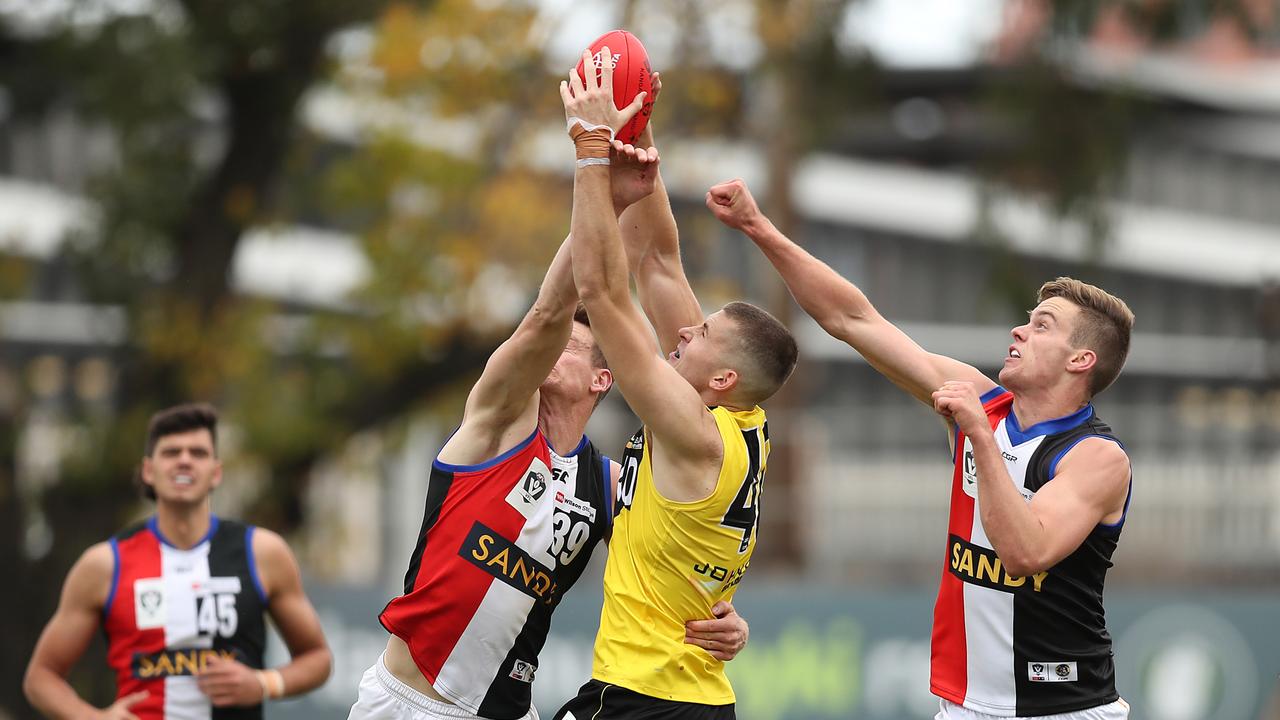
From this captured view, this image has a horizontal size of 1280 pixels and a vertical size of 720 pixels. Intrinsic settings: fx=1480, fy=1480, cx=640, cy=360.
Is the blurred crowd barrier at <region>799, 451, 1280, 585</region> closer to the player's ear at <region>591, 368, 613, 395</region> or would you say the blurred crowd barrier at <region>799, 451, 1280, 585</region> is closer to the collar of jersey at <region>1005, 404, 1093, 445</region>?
the collar of jersey at <region>1005, 404, 1093, 445</region>

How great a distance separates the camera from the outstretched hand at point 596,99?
4.85 meters

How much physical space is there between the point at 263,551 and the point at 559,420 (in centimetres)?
218

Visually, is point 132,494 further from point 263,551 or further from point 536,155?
point 263,551

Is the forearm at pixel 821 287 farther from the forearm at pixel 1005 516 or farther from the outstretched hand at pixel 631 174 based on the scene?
the forearm at pixel 1005 516

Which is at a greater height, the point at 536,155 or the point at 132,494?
the point at 536,155

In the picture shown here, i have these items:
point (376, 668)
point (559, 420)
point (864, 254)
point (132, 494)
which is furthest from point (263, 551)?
point (864, 254)

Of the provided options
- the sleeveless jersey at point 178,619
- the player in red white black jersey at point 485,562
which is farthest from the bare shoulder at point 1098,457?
the sleeveless jersey at point 178,619

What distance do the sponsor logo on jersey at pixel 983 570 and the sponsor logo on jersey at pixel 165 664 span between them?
3.47 metres

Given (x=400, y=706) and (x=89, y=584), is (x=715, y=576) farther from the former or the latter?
(x=89, y=584)

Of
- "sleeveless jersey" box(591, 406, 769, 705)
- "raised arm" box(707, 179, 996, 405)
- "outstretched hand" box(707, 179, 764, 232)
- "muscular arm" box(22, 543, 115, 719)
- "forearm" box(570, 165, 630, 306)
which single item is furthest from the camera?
"muscular arm" box(22, 543, 115, 719)

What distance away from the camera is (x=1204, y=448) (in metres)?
17.1

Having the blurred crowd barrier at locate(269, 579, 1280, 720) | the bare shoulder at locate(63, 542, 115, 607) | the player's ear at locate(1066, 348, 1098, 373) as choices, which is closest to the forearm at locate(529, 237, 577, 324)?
the player's ear at locate(1066, 348, 1098, 373)

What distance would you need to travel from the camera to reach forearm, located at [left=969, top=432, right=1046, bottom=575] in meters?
4.68

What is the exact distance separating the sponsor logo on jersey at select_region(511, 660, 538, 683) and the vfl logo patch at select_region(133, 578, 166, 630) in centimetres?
208
